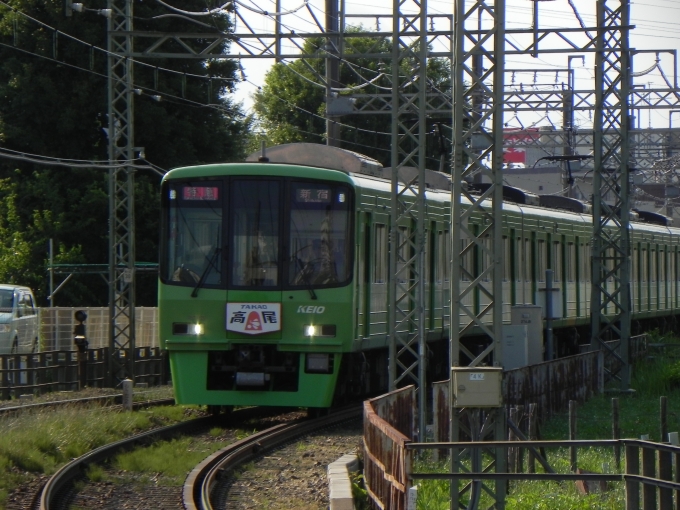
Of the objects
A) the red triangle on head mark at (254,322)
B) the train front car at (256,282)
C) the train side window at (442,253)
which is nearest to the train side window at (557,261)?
the train side window at (442,253)

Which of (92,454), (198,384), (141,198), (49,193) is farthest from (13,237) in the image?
(92,454)

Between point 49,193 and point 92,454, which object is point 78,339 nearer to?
point 92,454

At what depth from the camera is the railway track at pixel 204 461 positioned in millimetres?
10031

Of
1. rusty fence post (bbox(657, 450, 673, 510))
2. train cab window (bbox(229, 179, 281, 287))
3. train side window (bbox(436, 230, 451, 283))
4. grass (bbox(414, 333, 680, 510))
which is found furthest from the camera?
train side window (bbox(436, 230, 451, 283))

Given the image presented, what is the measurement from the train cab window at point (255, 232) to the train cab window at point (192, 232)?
20 cm

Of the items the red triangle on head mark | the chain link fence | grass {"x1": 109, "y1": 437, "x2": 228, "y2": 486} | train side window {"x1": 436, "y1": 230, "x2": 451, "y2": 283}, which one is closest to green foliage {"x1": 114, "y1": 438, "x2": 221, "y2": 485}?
grass {"x1": 109, "y1": 437, "x2": 228, "y2": 486}

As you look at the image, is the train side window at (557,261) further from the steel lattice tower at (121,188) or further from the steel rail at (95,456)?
the steel rail at (95,456)

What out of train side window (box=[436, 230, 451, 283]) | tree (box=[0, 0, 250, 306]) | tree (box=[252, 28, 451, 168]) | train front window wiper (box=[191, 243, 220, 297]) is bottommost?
train front window wiper (box=[191, 243, 220, 297])

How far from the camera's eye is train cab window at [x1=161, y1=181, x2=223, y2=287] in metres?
14.7

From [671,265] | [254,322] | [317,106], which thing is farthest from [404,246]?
[317,106]

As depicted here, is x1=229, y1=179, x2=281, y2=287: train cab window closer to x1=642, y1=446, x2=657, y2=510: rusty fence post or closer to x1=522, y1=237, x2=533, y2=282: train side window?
x1=642, y1=446, x2=657, y2=510: rusty fence post

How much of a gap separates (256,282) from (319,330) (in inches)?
36.6

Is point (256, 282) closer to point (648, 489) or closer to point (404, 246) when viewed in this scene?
point (404, 246)

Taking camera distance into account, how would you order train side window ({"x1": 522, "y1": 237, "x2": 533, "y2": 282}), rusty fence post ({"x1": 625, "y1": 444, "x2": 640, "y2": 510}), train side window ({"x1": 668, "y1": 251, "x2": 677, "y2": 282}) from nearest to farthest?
rusty fence post ({"x1": 625, "y1": 444, "x2": 640, "y2": 510}) < train side window ({"x1": 522, "y1": 237, "x2": 533, "y2": 282}) < train side window ({"x1": 668, "y1": 251, "x2": 677, "y2": 282})
